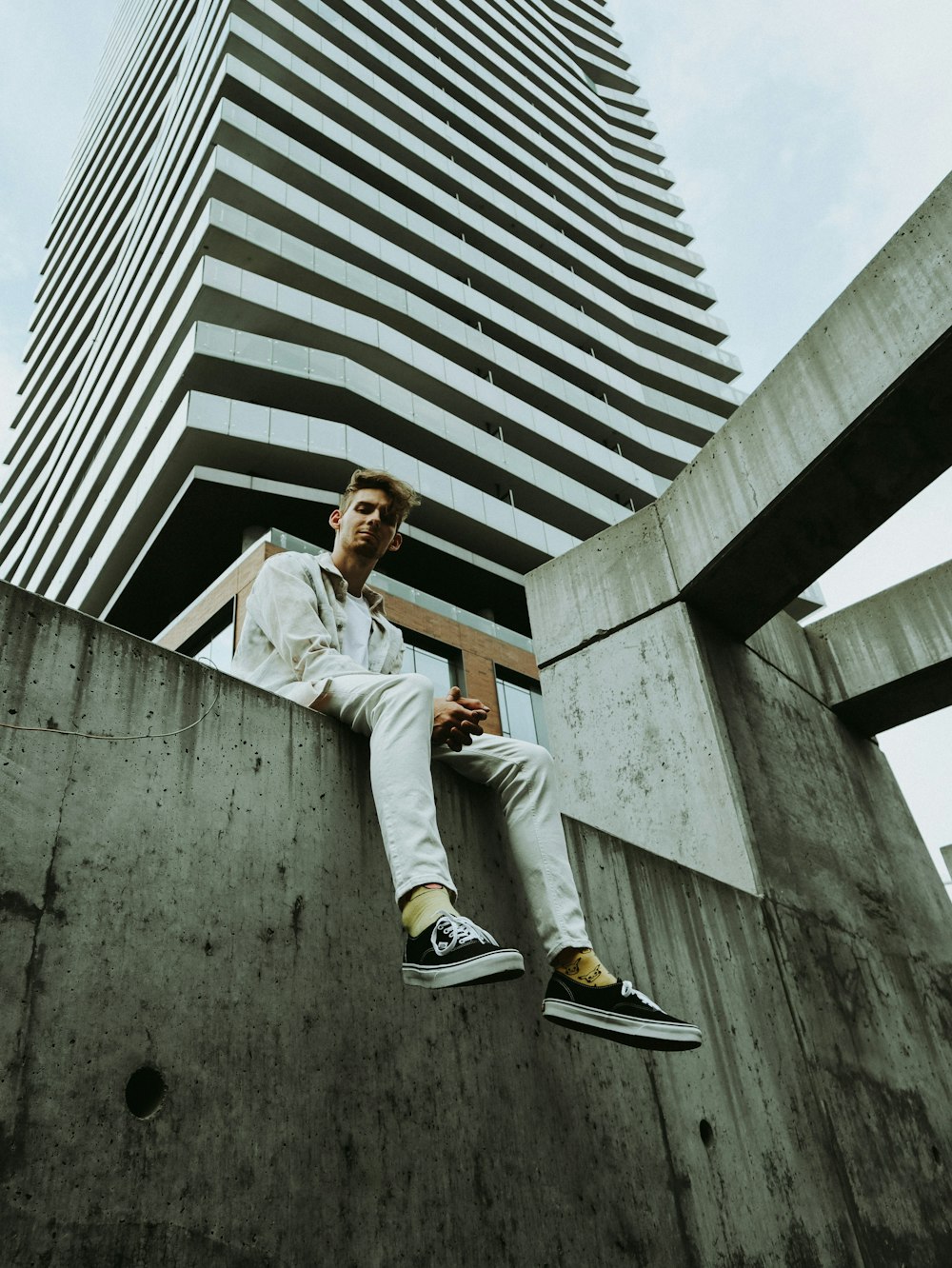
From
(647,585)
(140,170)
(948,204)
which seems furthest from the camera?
(140,170)

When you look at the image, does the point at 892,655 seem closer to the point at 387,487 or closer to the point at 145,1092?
the point at 387,487

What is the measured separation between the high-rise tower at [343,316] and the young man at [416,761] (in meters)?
17.5

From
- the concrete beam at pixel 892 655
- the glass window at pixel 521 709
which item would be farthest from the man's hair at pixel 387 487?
the glass window at pixel 521 709

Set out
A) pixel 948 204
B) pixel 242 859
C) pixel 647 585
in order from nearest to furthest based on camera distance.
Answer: pixel 242 859
pixel 948 204
pixel 647 585

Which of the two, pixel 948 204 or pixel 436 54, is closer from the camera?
pixel 948 204

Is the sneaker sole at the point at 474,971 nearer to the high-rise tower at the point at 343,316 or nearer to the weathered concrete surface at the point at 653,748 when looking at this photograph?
the weathered concrete surface at the point at 653,748

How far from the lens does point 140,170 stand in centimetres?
3419

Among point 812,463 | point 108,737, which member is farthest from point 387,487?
point 812,463

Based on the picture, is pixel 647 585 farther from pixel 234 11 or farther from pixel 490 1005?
pixel 234 11

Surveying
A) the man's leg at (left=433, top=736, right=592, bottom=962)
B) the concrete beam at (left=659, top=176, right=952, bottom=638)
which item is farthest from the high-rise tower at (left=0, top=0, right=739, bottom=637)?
the man's leg at (left=433, top=736, right=592, bottom=962)

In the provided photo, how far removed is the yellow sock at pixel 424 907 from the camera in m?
2.15

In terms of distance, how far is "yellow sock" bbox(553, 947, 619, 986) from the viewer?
93.9 inches

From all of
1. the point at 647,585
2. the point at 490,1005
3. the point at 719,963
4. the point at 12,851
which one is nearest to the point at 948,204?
the point at 647,585

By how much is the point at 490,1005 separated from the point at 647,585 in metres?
3.33
